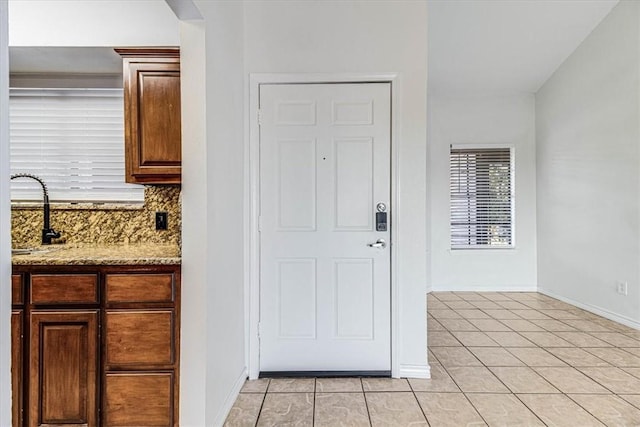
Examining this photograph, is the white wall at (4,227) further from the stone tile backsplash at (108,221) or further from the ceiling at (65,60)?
the ceiling at (65,60)

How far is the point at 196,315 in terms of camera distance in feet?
5.86

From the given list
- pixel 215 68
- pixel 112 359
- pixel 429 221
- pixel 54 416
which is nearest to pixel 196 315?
pixel 112 359

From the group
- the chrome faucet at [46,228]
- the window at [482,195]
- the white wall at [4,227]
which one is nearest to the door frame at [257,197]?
the chrome faucet at [46,228]

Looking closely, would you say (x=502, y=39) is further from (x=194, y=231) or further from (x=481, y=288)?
(x=194, y=231)

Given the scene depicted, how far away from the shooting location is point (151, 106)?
2129 millimetres

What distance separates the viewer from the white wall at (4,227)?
810 millimetres

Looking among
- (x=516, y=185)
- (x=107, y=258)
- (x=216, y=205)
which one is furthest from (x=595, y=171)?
(x=107, y=258)

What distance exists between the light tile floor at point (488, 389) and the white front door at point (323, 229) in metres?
0.28

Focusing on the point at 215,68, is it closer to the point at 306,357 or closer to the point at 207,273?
the point at 207,273

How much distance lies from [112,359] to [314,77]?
2104 millimetres

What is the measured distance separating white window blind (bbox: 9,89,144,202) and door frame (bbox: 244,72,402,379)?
2.55 ft

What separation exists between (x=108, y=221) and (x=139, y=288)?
889 mm

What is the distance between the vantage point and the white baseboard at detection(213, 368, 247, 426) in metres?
2.00

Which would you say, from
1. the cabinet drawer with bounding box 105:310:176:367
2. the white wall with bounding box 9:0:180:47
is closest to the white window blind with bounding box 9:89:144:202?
the white wall with bounding box 9:0:180:47
